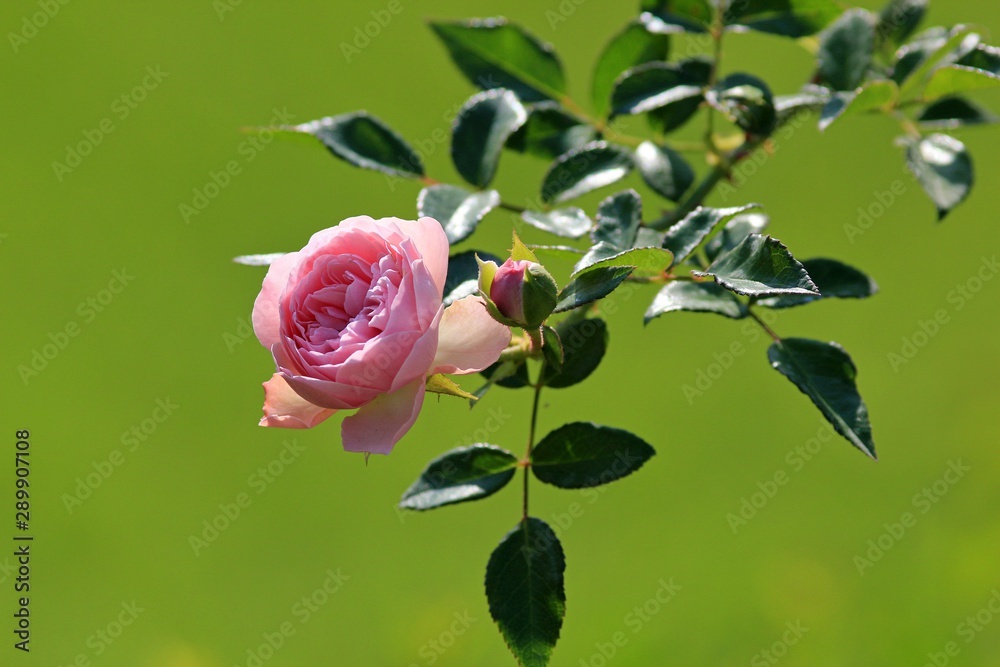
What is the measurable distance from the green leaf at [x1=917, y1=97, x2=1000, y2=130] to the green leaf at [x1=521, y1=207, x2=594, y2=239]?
0.24 metres

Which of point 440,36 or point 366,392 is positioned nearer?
point 366,392

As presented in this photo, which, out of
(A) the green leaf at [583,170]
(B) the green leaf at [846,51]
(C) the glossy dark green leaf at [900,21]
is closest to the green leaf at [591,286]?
(A) the green leaf at [583,170]

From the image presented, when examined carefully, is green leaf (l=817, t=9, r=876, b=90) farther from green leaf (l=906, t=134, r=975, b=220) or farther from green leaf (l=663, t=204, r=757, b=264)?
green leaf (l=663, t=204, r=757, b=264)

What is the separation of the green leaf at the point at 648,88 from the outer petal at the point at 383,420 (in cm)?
24

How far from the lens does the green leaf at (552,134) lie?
52 cm

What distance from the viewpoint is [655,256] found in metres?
0.37

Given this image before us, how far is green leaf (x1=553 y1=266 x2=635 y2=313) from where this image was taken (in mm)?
331

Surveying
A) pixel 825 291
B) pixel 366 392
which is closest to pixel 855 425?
pixel 825 291

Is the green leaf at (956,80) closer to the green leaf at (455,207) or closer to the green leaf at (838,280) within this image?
the green leaf at (838,280)

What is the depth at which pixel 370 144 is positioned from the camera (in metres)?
0.50

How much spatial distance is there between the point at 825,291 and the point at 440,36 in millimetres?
260

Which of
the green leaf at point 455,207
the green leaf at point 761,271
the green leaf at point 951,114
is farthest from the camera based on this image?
the green leaf at point 951,114

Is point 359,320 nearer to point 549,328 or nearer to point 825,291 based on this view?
point 549,328

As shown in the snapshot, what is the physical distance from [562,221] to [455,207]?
0.05 meters
